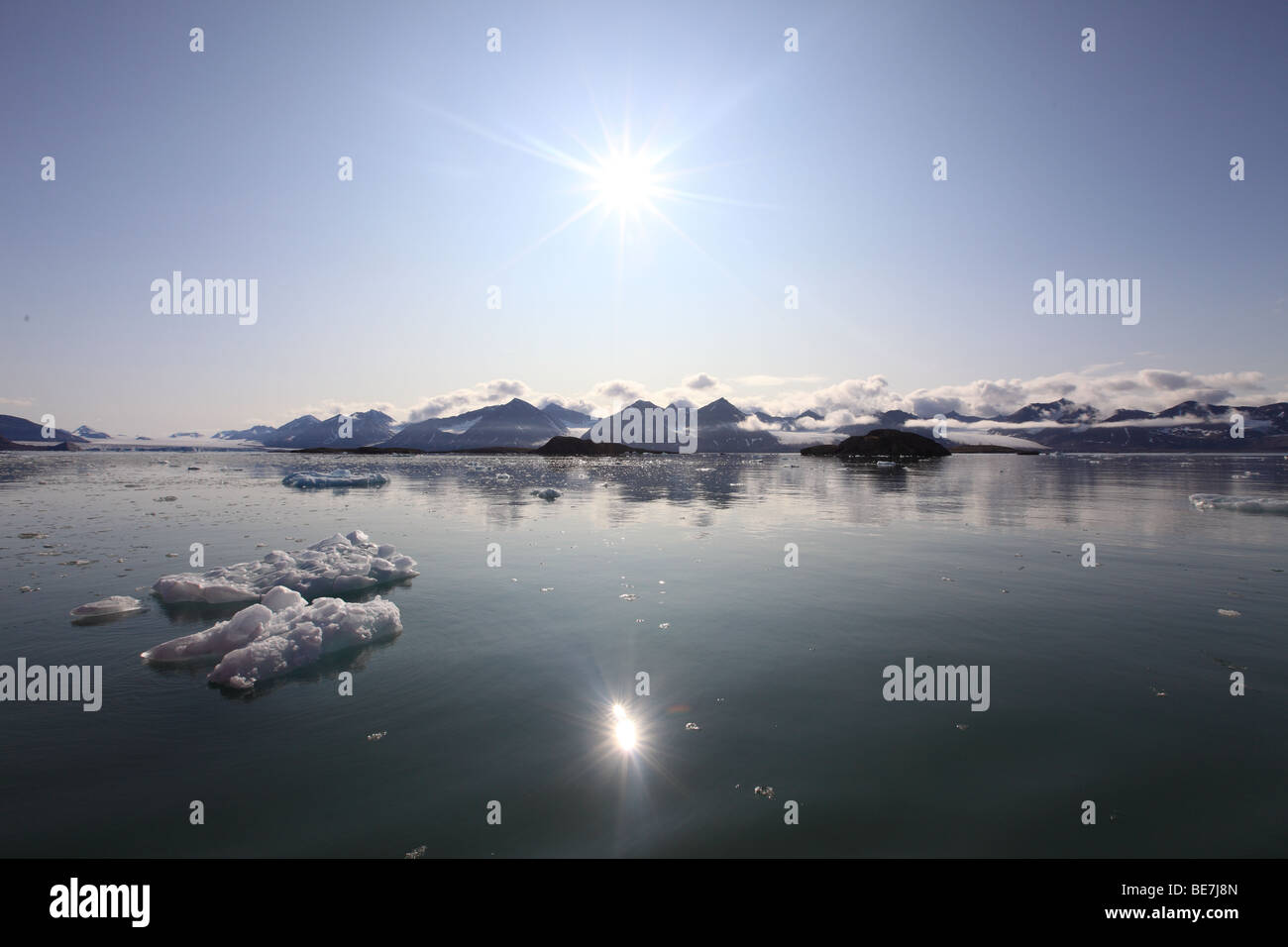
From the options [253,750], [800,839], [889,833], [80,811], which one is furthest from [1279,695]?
[80,811]

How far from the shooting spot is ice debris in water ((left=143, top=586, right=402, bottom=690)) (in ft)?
Result: 32.6

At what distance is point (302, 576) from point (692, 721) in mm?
12942

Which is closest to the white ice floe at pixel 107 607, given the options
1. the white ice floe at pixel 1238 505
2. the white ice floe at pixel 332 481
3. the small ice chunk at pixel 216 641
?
the small ice chunk at pixel 216 641

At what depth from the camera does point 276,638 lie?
10594 mm

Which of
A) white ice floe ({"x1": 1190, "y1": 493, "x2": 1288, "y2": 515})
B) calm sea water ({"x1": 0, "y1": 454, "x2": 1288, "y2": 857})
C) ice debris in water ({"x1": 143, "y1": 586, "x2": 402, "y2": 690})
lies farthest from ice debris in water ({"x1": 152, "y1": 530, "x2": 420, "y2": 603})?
white ice floe ({"x1": 1190, "y1": 493, "x2": 1288, "y2": 515})

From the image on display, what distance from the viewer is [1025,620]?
13328 millimetres

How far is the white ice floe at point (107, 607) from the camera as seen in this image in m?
13.1

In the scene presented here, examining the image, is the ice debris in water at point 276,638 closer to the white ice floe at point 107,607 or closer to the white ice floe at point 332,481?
the white ice floe at point 107,607

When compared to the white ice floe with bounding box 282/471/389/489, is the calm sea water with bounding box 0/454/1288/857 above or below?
below

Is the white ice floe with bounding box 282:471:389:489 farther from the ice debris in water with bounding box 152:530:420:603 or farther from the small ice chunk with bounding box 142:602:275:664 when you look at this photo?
the small ice chunk with bounding box 142:602:275:664

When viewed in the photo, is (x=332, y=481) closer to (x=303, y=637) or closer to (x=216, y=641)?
(x=216, y=641)

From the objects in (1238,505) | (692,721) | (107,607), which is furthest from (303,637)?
(1238,505)

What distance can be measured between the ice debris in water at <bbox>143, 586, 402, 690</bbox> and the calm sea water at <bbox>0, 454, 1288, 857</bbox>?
0.52 meters
